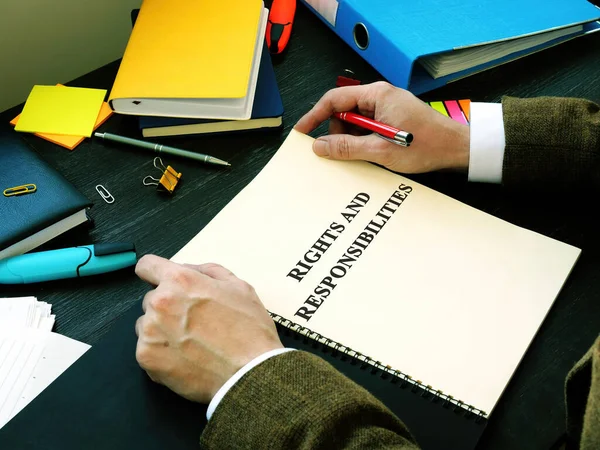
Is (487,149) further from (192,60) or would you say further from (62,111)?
(62,111)

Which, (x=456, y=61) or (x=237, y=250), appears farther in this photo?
(x=456, y=61)

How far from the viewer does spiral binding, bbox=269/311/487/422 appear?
2.37 ft

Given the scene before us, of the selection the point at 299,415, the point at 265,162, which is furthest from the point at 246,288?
the point at 265,162

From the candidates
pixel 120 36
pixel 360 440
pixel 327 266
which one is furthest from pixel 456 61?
pixel 120 36

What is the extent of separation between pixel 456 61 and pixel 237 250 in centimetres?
55

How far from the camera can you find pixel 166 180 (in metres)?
0.99

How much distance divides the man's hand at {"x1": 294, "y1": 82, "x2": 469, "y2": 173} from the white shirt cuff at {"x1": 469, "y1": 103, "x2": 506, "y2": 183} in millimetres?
14

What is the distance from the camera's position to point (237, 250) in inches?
34.2

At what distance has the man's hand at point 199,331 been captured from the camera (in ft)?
2.37

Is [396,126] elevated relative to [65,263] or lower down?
elevated

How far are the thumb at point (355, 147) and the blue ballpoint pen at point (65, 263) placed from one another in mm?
324

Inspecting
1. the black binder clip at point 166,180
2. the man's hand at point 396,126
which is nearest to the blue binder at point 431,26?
the man's hand at point 396,126

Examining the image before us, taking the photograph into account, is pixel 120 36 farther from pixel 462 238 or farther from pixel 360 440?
pixel 360 440

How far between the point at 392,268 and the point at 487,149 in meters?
0.27
